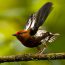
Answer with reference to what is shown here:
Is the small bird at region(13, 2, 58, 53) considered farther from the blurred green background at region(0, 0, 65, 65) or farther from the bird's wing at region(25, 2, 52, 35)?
the blurred green background at region(0, 0, 65, 65)

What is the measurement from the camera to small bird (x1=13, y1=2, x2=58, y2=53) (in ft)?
4.40

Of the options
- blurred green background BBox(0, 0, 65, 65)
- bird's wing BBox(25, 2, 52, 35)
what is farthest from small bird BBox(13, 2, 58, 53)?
blurred green background BBox(0, 0, 65, 65)

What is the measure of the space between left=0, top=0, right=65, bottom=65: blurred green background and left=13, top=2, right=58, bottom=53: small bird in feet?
1.85

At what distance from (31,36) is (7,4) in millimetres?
1061

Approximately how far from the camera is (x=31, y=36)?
137 cm

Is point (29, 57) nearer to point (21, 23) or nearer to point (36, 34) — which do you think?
point (36, 34)

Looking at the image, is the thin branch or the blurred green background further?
the blurred green background

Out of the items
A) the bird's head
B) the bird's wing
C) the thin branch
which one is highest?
the bird's wing

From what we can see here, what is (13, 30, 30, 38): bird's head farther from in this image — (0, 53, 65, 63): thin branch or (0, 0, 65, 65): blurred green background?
(0, 0, 65, 65): blurred green background

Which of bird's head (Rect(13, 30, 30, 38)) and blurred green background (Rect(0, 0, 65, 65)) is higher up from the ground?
blurred green background (Rect(0, 0, 65, 65))

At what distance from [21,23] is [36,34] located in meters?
0.92

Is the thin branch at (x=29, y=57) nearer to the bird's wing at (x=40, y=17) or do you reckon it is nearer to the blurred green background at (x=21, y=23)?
the bird's wing at (x=40, y=17)

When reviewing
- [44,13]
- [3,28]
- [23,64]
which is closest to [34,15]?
[44,13]

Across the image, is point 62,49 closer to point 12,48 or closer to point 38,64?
point 38,64
